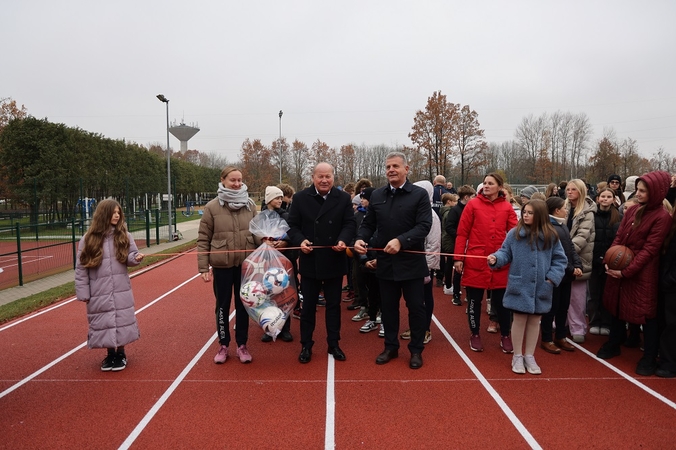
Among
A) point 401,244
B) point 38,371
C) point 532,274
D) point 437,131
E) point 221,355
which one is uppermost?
point 437,131

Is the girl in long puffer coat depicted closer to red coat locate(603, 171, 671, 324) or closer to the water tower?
red coat locate(603, 171, 671, 324)

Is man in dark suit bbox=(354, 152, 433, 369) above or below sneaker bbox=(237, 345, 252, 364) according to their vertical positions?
above

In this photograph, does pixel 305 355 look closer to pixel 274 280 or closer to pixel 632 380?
pixel 274 280

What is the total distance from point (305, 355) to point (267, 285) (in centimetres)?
95

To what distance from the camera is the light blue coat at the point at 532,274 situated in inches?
181

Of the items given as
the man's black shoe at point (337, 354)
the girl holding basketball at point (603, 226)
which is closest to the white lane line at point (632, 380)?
the girl holding basketball at point (603, 226)

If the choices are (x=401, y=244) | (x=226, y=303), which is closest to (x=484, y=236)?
(x=401, y=244)

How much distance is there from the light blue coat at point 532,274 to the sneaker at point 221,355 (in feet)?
10.4

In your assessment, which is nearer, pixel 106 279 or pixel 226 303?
pixel 106 279

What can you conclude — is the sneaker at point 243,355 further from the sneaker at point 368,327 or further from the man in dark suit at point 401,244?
the sneaker at point 368,327

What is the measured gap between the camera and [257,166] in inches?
2116

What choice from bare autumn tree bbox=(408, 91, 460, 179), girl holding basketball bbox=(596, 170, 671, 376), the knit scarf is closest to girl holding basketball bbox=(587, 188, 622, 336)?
girl holding basketball bbox=(596, 170, 671, 376)

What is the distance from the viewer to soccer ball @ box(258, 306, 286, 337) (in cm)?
479

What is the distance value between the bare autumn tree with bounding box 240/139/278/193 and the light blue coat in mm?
47588
